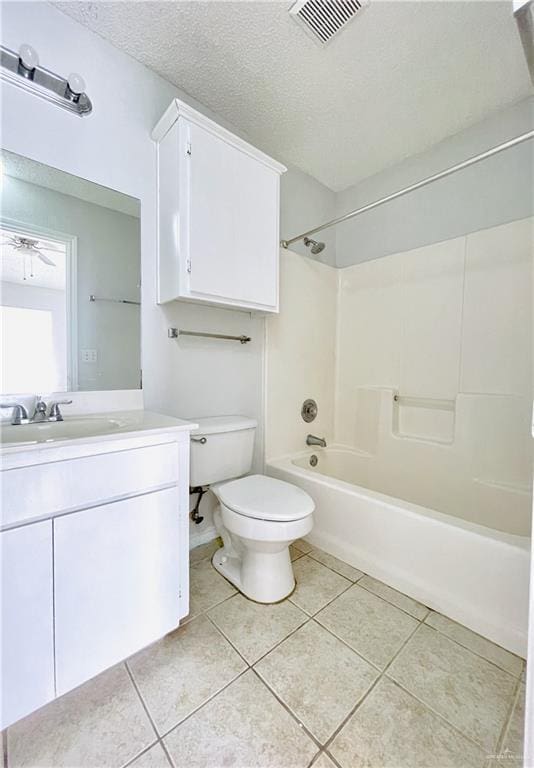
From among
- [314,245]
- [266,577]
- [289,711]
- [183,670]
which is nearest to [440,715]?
[289,711]

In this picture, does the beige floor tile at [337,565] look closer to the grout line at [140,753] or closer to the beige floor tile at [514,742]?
the beige floor tile at [514,742]

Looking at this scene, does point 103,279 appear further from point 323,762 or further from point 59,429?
point 323,762

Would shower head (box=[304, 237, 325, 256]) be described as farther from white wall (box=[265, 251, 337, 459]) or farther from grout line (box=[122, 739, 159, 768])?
grout line (box=[122, 739, 159, 768])

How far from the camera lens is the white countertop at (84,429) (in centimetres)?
79

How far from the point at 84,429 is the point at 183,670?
0.87 metres

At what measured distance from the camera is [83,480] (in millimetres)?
852

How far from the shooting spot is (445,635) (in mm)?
1147

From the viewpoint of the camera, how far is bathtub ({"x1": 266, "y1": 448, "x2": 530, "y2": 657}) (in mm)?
1087

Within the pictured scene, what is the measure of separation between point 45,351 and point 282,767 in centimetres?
150

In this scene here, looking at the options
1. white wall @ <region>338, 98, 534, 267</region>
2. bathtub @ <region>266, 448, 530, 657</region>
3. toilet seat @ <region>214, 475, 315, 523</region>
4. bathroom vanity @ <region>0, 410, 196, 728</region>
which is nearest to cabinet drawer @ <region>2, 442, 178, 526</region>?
bathroom vanity @ <region>0, 410, 196, 728</region>

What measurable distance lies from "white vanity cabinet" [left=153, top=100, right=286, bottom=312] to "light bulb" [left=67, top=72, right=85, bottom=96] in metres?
0.32

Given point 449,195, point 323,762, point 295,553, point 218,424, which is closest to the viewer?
point 323,762

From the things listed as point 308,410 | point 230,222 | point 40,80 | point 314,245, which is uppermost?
point 40,80

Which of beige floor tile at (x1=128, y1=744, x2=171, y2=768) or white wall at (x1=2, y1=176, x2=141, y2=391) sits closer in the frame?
beige floor tile at (x1=128, y1=744, x2=171, y2=768)
